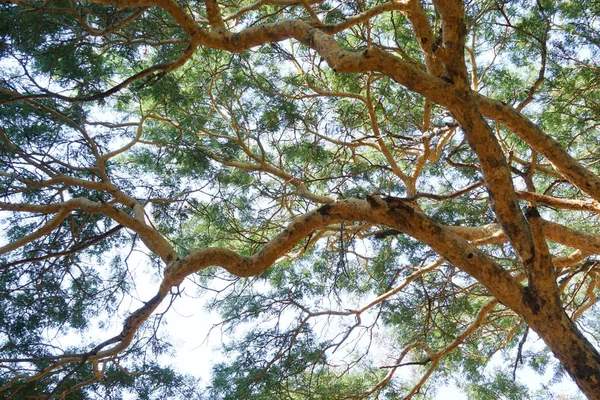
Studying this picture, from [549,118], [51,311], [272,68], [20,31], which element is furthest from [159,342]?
[549,118]

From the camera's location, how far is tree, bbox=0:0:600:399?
2.62 meters

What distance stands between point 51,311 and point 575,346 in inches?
126

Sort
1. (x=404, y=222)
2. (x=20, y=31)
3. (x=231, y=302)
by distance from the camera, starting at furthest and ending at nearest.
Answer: (x=231, y=302) < (x=20, y=31) < (x=404, y=222)

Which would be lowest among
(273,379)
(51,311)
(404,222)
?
(404,222)

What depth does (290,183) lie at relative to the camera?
5.00m

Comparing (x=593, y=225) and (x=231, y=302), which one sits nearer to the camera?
(x=231, y=302)

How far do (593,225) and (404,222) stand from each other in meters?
3.95

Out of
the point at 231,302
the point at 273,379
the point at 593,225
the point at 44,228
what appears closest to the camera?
the point at 44,228

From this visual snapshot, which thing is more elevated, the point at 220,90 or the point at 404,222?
the point at 220,90

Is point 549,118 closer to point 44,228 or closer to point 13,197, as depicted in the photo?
point 44,228

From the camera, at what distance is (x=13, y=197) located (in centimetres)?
421

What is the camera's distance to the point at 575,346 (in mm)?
2412

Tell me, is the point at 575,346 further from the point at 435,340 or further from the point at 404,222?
the point at 435,340

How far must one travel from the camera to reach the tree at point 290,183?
8.60 ft
